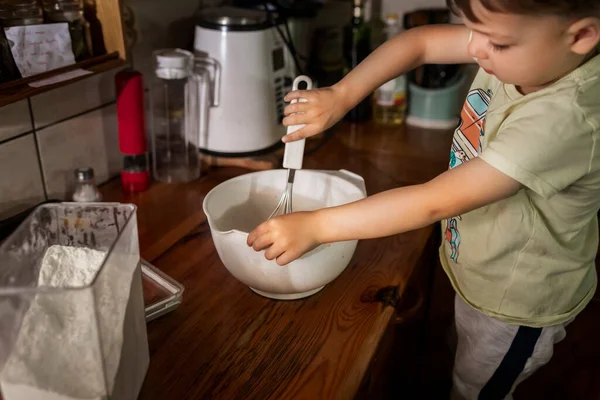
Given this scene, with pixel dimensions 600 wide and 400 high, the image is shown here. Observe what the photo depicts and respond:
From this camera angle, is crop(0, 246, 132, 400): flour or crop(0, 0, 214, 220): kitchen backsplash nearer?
crop(0, 246, 132, 400): flour

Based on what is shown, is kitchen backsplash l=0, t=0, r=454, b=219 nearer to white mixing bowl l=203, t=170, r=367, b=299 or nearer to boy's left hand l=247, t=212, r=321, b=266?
white mixing bowl l=203, t=170, r=367, b=299

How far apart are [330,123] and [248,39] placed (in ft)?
1.26

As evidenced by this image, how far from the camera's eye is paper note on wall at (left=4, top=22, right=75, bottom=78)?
772 millimetres

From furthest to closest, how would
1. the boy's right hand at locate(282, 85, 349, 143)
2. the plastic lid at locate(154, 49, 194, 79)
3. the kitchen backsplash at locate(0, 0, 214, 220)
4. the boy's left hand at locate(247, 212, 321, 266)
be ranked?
1. the plastic lid at locate(154, 49, 194, 79)
2. the kitchen backsplash at locate(0, 0, 214, 220)
3. the boy's right hand at locate(282, 85, 349, 143)
4. the boy's left hand at locate(247, 212, 321, 266)

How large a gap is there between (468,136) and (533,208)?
0.49ft

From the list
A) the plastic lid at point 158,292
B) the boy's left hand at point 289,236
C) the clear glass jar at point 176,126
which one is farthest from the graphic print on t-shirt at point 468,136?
the clear glass jar at point 176,126

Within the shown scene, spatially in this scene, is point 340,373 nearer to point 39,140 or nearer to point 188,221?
point 188,221

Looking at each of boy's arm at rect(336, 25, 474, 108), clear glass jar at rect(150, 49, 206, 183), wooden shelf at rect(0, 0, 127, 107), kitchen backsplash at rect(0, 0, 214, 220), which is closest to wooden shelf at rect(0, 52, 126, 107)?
wooden shelf at rect(0, 0, 127, 107)

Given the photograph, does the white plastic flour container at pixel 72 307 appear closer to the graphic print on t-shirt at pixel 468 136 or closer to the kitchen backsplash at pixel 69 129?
the kitchen backsplash at pixel 69 129

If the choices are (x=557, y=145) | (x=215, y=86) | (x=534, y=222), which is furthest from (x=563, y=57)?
(x=215, y=86)

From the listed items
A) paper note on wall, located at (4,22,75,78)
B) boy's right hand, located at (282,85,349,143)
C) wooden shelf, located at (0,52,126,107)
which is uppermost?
paper note on wall, located at (4,22,75,78)

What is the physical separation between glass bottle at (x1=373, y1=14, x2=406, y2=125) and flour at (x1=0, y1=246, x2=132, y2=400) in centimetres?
95

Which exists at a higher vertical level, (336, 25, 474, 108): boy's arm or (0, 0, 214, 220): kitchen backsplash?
(336, 25, 474, 108): boy's arm

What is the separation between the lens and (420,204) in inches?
24.1
